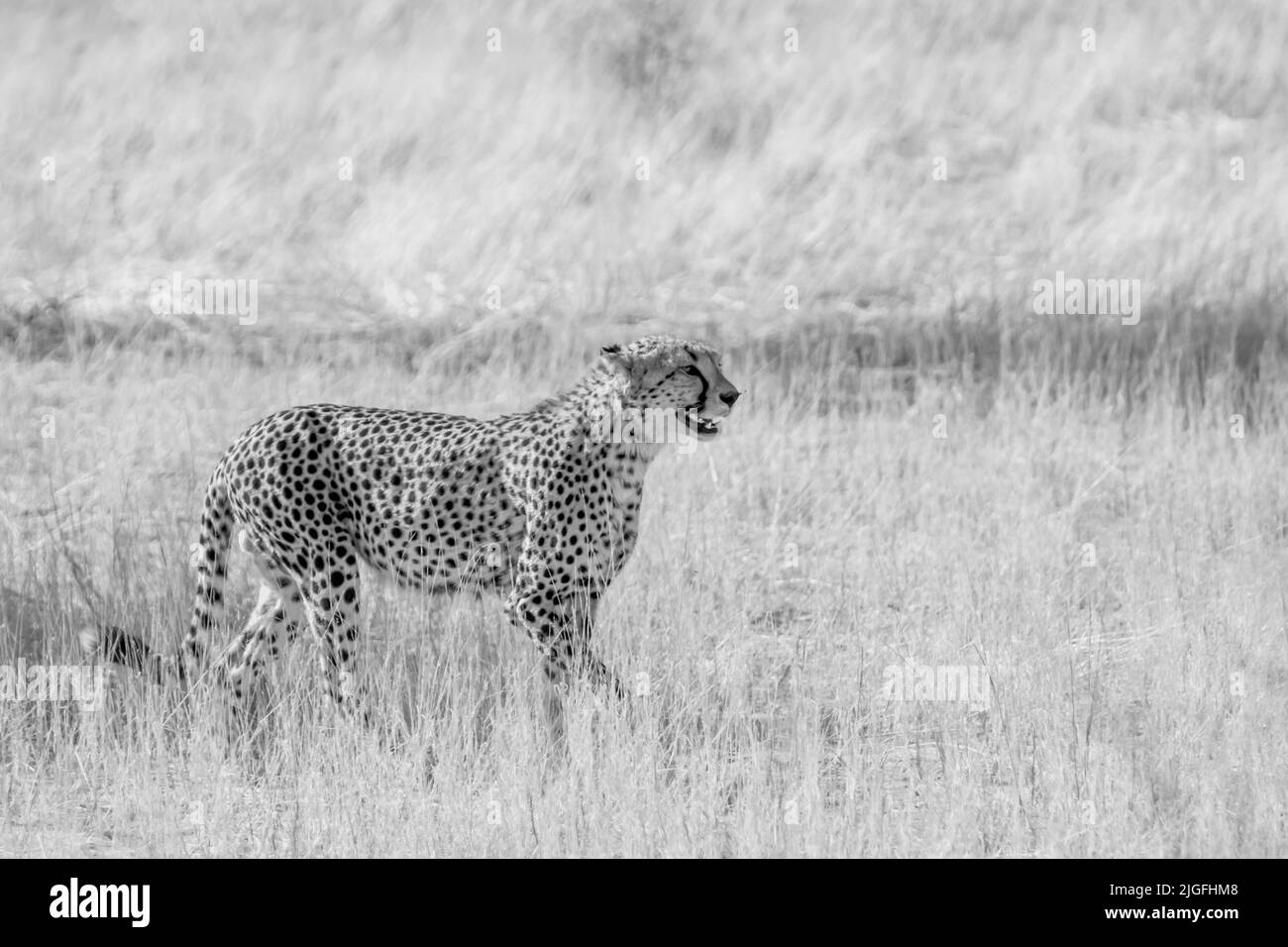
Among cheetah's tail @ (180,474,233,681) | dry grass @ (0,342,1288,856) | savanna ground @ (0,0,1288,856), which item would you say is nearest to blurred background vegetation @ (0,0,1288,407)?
savanna ground @ (0,0,1288,856)

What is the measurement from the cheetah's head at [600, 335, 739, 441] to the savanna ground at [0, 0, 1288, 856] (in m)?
0.78

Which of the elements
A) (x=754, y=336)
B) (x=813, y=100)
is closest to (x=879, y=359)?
(x=754, y=336)

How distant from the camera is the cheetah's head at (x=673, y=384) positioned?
5.91 meters

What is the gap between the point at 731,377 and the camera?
1058 cm

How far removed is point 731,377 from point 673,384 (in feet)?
15.4

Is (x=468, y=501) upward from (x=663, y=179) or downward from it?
downward

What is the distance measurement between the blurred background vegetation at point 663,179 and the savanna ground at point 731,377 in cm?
4

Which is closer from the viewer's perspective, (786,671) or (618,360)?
(618,360)

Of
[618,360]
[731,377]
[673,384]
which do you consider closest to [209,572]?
[618,360]

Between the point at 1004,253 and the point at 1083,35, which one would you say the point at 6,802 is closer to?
the point at 1004,253

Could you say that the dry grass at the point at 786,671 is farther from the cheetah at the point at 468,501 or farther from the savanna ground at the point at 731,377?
the cheetah at the point at 468,501

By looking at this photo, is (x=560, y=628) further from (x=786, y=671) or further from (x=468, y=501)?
(x=786, y=671)

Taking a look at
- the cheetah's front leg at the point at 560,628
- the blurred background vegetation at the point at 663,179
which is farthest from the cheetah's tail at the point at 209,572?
the blurred background vegetation at the point at 663,179

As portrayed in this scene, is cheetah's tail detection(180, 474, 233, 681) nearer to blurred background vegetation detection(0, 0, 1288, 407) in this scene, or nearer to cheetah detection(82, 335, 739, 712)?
cheetah detection(82, 335, 739, 712)
